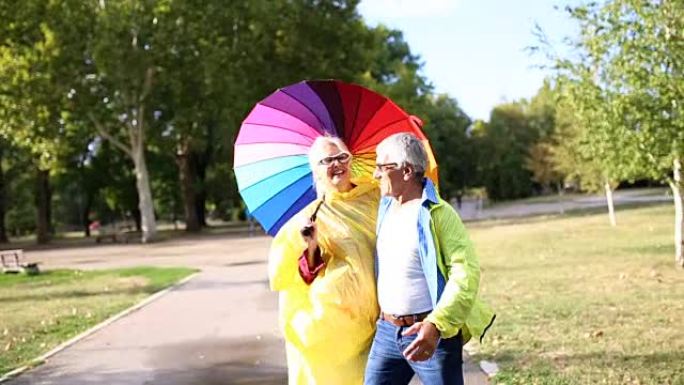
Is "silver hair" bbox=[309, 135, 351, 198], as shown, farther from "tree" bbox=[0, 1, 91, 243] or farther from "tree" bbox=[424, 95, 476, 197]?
"tree" bbox=[424, 95, 476, 197]

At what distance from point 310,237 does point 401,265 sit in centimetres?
50

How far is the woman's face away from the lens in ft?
13.3

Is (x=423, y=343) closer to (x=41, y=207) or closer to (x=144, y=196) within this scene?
(x=144, y=196)

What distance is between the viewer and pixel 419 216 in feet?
11.7

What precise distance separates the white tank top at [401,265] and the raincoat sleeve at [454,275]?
132mm

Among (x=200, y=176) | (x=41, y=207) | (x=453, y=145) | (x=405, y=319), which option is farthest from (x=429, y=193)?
(x=453, y=145)

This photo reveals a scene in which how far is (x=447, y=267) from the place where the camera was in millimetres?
3479

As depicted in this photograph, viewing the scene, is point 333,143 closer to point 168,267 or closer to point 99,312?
point 99,312

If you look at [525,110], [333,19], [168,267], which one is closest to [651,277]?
[168,267]

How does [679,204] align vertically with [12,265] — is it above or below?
above

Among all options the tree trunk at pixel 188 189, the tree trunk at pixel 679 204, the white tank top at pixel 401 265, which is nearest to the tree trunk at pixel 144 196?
the tree trunk at pixel 188 189

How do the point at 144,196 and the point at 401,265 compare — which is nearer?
the point at 401,265

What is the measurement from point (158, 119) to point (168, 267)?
20.8 meters

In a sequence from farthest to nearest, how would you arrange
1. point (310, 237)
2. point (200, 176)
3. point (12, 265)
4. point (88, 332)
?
1. point (200, 176)
2. point (12, 265)
3. point (88, 332)
4. point (310, 237)
